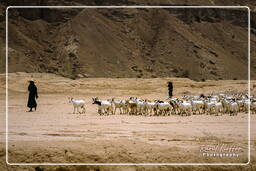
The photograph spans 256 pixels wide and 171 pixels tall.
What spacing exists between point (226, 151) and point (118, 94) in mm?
25911

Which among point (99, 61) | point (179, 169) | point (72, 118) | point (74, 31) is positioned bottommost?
point (179, 169)

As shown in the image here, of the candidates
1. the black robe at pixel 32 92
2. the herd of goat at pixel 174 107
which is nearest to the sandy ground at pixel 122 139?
the herd of goat at pixel 174 107

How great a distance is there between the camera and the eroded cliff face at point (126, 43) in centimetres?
5912

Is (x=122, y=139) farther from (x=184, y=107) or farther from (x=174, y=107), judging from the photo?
(x=174, y=107)

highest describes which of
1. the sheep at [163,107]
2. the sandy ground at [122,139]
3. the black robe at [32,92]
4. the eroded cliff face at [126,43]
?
the eroded cliff face at [126,43]

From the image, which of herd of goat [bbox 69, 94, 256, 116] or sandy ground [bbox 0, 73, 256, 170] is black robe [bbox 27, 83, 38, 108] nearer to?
sandy ground [bbox 0, 73, 256, 170]

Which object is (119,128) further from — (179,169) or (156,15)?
(156,15)

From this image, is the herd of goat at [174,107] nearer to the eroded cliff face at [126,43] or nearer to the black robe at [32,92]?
the black robe at [32,92]

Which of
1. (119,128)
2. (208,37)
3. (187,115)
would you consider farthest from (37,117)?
(208,37)

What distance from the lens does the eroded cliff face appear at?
59125 mm

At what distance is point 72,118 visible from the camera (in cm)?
1891

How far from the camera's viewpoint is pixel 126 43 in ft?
217

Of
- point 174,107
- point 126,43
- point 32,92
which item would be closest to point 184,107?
point 174,107

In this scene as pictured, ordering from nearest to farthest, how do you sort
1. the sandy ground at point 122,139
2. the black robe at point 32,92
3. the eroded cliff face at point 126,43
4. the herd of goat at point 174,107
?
the sandy ground at point 122,139 < the herd of goat at point 174,107 < the black robe at point 32,92 < the eroded cliff face at point 126,43
